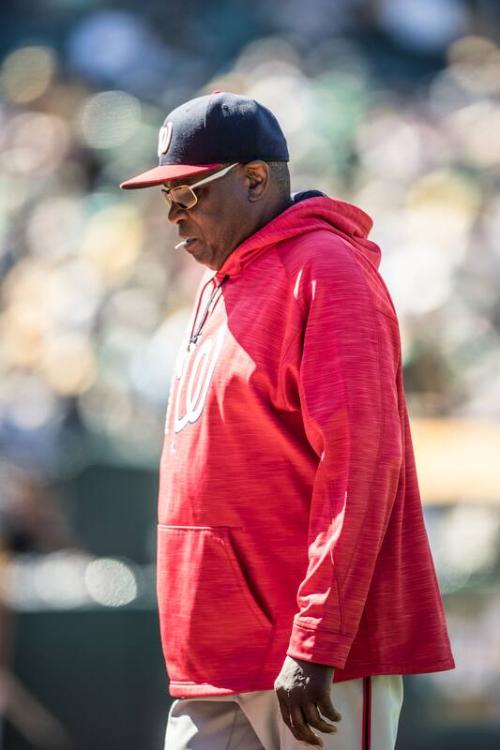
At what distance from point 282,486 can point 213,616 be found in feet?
0.86

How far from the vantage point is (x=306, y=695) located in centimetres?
204

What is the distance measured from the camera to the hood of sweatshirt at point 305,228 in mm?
2391

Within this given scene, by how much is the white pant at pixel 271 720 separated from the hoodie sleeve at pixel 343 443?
7.8 inches

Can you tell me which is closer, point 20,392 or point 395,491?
point 395,491

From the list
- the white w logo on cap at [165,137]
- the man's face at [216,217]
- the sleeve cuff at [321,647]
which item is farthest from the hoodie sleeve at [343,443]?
the white w logo on cap at [165,137]

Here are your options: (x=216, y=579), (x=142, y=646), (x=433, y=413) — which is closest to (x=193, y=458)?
(x=216, y=579)

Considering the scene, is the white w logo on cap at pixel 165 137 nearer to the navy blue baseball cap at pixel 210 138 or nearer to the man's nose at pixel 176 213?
the navy blue baseball cap at pixel 210 138

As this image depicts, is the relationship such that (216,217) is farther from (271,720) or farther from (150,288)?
(150,288)

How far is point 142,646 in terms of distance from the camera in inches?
206

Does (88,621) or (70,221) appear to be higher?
(70,221)

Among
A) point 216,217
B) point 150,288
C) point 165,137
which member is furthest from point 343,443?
point 150,288

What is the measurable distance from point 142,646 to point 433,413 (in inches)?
93.7

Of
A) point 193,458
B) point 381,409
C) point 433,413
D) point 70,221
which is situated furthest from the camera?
point 70,221

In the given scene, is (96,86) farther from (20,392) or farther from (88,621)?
(88,621)
